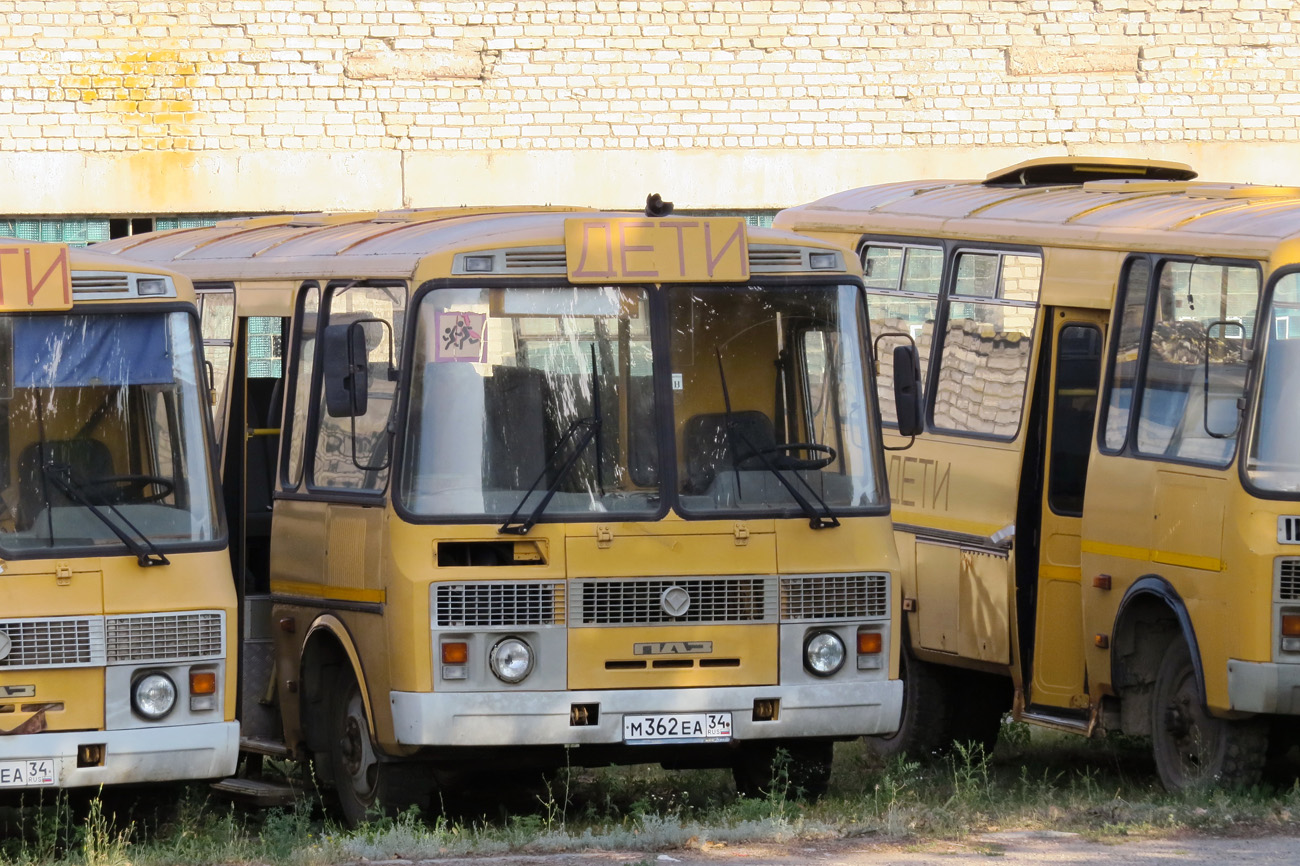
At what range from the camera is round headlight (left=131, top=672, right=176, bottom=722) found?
873cm

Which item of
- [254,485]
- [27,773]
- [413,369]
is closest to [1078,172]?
[254,485]

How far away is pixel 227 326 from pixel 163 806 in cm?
243

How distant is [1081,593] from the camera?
10.9 metres

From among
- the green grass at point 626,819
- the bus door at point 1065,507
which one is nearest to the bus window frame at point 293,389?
the green grass at point 626,819

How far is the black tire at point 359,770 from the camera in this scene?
965 centimetres

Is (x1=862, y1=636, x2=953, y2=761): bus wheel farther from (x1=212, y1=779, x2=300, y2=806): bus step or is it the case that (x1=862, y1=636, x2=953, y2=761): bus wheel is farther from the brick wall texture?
the brick wall texture

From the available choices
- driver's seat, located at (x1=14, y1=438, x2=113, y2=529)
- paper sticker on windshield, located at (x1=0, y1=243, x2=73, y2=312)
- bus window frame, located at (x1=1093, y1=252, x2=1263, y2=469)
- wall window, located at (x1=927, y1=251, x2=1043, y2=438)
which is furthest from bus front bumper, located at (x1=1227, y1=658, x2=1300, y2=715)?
paper sticker on windshield, located at (x1=0, y1=243, x2=73, y2=312)

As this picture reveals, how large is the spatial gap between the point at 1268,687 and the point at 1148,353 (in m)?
1.77

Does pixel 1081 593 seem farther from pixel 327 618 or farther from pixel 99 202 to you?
pixel 99 202

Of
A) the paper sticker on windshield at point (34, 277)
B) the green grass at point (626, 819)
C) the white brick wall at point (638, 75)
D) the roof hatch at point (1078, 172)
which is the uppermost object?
the white brick wall at point (638, 75)

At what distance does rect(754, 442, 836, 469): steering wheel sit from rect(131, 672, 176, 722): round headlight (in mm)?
2567

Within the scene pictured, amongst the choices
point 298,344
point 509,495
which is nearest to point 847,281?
point 509,495

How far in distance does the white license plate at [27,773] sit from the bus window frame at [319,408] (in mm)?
1704

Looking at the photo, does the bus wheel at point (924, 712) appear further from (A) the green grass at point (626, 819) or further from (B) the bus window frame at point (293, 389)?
(B) the bus window frame at point (293, 389)
